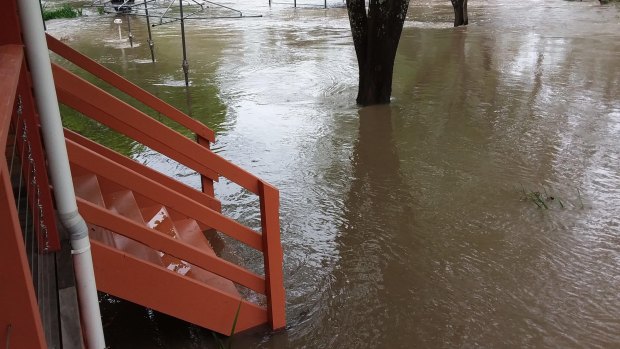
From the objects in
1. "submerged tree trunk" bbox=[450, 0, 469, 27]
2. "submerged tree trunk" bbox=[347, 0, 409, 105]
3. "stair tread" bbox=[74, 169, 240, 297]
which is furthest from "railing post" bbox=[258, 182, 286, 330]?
"submerged tree trunk" bbox=[450, 0, 469, 27]

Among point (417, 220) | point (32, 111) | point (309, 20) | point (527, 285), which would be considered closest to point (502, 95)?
point (417, 220)

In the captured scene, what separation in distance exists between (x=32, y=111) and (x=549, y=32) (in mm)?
15268

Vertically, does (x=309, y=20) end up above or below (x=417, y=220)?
above

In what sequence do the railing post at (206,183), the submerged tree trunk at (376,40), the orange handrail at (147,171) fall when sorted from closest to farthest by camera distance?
the orange handrail at (147,171) < the railing post at (206,183) < the submerged tree trunk at (376,40)

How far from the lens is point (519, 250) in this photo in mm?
4117

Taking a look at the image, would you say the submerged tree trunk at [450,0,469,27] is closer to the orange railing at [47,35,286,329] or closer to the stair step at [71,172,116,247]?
the orange railing at [47,35,286,329]

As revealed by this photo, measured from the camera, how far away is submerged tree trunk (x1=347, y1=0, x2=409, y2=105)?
298 inches

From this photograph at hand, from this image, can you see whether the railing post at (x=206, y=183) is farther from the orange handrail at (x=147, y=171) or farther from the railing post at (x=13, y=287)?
the railing post at (x=13, y=287)

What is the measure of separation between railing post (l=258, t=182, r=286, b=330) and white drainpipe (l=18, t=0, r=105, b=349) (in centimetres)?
114

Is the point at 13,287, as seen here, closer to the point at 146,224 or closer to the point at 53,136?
the point at 53,136

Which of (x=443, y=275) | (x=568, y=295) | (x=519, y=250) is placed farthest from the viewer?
(x=519, y=250)

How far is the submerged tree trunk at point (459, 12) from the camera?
1627 centimetres

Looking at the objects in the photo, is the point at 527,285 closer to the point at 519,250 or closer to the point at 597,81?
the point at 519,250

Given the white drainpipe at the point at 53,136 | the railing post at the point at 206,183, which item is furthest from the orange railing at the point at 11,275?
the railing post at the point at 206,183
